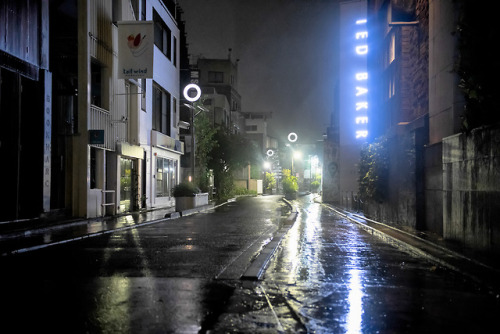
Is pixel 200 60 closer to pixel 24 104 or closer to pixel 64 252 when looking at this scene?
pixel 24 104

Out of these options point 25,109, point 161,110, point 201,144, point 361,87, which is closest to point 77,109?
point 25,109

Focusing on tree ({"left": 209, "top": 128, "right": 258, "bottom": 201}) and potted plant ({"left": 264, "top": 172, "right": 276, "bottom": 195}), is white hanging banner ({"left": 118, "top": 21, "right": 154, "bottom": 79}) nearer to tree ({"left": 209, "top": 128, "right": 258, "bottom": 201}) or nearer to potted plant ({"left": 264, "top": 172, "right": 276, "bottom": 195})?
tree ({"left": 209, "top": 128, "right": 258, "bottom": 201})

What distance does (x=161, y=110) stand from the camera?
33.9m

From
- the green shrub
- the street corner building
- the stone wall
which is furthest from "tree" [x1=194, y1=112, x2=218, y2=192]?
the stone wall

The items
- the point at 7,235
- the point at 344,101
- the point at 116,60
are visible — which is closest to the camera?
the point at 7,235

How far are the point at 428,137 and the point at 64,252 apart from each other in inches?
453

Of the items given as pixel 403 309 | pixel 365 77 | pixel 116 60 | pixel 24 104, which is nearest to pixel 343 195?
pixel 365 77

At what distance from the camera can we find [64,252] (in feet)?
34.1

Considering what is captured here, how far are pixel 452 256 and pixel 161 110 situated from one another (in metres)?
26.9

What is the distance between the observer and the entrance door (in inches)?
978

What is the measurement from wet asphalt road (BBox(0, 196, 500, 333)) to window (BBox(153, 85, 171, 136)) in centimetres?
2240

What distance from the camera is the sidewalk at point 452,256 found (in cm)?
758

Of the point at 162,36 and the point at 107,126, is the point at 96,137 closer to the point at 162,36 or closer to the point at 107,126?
the point at 107,126

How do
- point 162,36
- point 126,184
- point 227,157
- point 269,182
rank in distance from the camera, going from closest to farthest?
point 126,184
point 162,36
point 227,157
point 269,182
